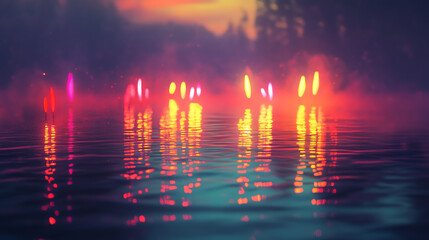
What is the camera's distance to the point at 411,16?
109438 millimetres

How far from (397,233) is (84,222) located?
4056mm

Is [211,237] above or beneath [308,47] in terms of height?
beneath

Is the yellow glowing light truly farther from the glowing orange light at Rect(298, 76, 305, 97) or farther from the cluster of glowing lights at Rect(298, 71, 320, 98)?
the glowing orange light at Rect(298, 76, 305, 97)

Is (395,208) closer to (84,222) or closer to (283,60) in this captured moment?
(84,222)

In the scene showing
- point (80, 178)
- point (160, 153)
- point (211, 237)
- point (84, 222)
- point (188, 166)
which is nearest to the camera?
point (211, 237)

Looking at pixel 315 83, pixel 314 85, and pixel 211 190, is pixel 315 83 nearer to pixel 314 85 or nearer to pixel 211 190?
pixel 314 85

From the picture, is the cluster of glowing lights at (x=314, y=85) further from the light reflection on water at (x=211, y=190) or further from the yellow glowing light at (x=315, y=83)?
the light reflection on water at (x=211, y=190)

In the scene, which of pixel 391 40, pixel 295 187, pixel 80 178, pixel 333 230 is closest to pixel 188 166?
pixel 80 178

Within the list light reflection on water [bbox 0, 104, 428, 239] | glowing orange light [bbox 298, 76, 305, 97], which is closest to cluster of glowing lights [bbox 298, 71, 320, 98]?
glowing orange light [bbox 298, 76, 305, 97]

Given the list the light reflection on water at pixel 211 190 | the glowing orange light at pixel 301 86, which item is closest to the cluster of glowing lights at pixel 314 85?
the glowing orange light at pixel 301 86

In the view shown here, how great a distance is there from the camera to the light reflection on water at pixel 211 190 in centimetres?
834

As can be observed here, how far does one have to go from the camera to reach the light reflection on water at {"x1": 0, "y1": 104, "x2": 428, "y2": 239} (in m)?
8.34

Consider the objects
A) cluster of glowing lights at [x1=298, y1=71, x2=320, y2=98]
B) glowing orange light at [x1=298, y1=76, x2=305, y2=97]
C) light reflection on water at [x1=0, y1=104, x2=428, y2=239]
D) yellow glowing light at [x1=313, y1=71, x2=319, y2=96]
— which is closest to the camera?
light reflection on water at [x1=0, y1=104, x2=428, y2=239]

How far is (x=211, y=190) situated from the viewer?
11.4 metres
